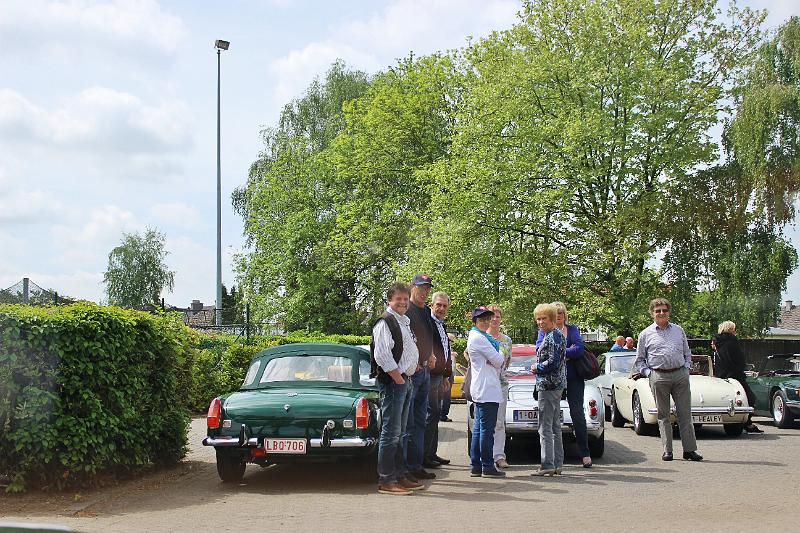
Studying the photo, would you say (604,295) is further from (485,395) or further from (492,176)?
(485,395)

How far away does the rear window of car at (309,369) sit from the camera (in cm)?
1052

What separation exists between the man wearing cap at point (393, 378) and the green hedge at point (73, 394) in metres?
2.68

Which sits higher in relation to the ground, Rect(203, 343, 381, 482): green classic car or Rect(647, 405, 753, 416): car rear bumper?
Rect(203, 343, 381, 482): green classic car

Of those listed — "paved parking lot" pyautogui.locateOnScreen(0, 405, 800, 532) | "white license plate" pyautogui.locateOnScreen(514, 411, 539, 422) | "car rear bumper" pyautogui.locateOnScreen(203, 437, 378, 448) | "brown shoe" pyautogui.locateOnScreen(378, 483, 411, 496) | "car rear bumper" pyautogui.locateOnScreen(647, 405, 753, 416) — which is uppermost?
"white license plate" pyautogui.locateOnScreen(514, 411, 539, 422)

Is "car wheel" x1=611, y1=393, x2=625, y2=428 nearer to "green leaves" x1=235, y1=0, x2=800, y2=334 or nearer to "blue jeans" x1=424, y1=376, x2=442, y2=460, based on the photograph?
"blue jeans" x1=424, y1=376, x2=442, y2=460

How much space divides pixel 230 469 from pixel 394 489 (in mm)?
1943

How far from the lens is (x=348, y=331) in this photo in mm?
46281

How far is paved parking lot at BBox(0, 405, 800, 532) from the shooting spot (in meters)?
7.57

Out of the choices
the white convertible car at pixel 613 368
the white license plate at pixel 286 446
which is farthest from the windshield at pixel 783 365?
the white license plate at pixel 286 446

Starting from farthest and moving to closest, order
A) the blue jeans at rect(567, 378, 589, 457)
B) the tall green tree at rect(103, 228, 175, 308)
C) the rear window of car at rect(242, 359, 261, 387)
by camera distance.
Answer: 1. the tall green tree at rect(103, 228, 175, 308)
2. the blue jeans at rect(567, 378, 589, 457)
3. the rear window of car at rect(242, 359, 261, 387)

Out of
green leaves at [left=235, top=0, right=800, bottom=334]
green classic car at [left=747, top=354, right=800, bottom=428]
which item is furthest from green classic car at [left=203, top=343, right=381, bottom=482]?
green leaves at [left=235, top=0, right=800, bottom=334]

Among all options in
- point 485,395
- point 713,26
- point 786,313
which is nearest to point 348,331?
point 713,26

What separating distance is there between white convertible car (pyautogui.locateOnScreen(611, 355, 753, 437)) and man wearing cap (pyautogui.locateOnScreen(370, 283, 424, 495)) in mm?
6505

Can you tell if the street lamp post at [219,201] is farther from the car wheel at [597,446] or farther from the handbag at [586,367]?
the handbag at [586,367]
